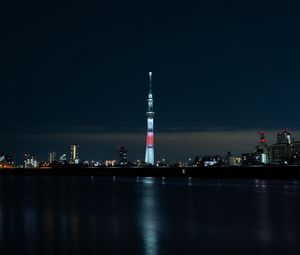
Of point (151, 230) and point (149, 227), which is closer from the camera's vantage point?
point (151, 230)

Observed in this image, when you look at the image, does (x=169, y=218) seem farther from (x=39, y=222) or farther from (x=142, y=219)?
(x=39, y=222)

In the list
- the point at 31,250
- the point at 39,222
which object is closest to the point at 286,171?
the point at 39,222

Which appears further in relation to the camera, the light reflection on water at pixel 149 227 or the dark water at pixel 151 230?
the light reflection on water at pixel 149 227

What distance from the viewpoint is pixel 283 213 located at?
A: 4912 cm

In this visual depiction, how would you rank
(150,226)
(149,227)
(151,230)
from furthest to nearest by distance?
(150,226)
(149,227)
(151,230)

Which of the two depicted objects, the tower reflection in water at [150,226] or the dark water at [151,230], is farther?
the tower reflection in water at [150,226]

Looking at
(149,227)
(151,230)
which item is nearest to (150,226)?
(149,227)

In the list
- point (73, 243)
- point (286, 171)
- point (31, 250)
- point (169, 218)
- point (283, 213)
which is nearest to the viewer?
point (31, 250)

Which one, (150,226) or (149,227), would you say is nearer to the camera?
(149,227)

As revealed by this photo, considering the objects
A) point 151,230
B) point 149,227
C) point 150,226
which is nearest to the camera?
point 151,230

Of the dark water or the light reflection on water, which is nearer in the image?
the dark water

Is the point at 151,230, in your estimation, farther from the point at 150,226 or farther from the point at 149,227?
the point at 150,226

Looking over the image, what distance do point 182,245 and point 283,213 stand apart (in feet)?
73.0

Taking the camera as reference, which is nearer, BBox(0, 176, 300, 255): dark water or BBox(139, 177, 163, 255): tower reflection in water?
BBox(0, 176, 300, 255): dark water
